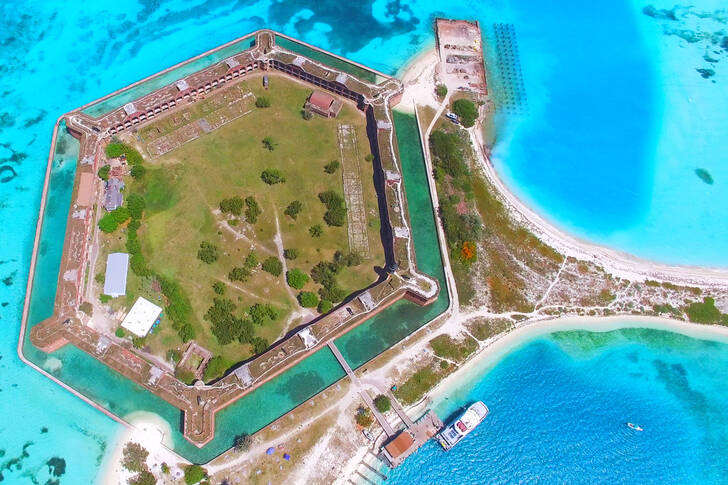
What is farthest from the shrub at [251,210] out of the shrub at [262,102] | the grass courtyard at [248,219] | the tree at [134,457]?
the tree at [134,457]

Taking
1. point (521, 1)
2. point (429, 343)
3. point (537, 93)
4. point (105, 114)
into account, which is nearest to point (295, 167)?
point (105, 114)

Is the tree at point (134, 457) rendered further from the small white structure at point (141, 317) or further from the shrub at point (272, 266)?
the shrub at point (272, 266)

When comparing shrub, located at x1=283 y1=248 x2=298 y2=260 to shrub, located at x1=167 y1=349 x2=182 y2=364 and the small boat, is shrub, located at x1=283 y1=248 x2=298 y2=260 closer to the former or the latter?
shrub, located at x1=167 y1=349 x2=182 y2=364

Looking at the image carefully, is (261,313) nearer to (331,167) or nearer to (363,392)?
(363,392)

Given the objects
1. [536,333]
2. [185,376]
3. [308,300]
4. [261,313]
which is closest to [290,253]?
[308,300]

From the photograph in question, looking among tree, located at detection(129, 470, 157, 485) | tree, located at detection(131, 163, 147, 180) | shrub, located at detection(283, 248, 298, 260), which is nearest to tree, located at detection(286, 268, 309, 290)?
shrub, located at detection(283, 248, 298, 260)

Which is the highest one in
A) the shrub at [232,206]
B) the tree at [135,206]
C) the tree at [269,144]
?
the tree at [269,144]
